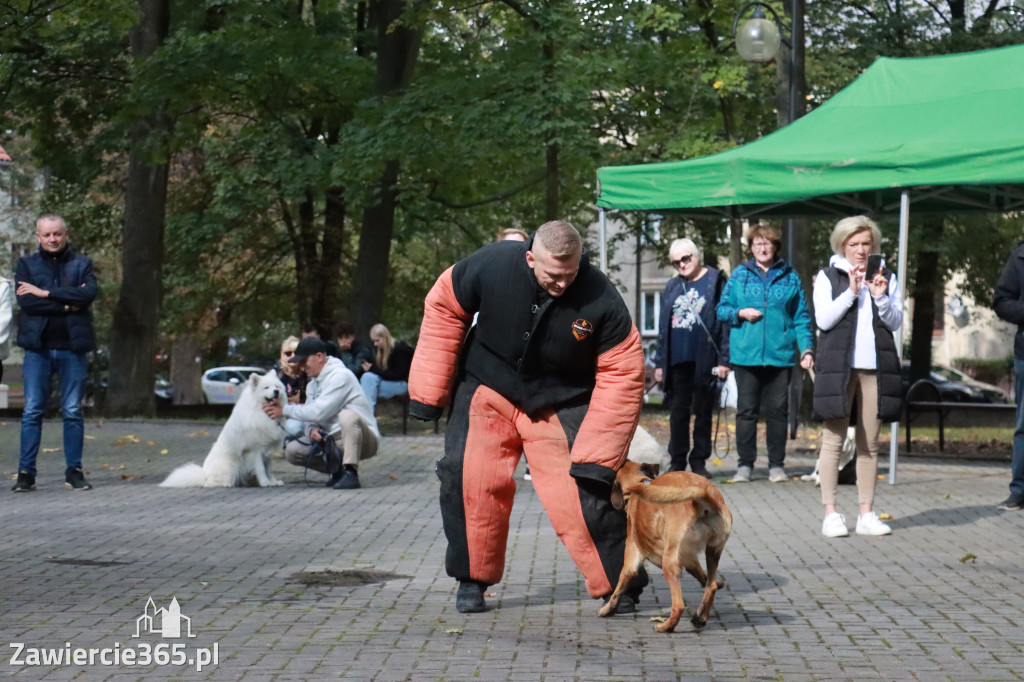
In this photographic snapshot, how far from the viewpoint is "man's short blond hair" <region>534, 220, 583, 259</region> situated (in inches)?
218

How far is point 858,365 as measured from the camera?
8.41 m

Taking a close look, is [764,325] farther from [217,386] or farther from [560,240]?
[217,386]

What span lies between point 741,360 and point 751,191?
4.59ft

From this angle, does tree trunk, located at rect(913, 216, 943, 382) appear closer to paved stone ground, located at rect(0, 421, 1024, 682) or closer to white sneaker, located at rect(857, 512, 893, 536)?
paved stone ground, located at rect(0, 421, 1024, 682)

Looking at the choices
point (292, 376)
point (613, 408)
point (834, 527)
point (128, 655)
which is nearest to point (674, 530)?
point (613, 408)

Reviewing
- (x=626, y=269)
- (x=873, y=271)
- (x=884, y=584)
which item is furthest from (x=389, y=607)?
(x=626, y=269)

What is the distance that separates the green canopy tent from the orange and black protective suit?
5.14 meters

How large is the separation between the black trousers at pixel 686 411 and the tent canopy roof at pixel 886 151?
147cm

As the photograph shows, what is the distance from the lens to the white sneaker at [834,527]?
27.6ft

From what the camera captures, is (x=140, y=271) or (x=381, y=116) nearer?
(x=381, y=116)

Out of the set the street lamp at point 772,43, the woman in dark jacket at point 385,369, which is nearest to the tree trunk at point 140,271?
the woman in dark jacket at point 385,369

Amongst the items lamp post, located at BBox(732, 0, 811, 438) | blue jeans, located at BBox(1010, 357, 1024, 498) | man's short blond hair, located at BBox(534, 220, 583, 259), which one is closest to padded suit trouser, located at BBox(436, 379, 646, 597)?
man's short blond hair, located at BBox(534, 220, 583, 259)

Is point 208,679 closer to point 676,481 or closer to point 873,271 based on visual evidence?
point 676,481

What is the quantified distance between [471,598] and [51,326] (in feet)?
18.7
